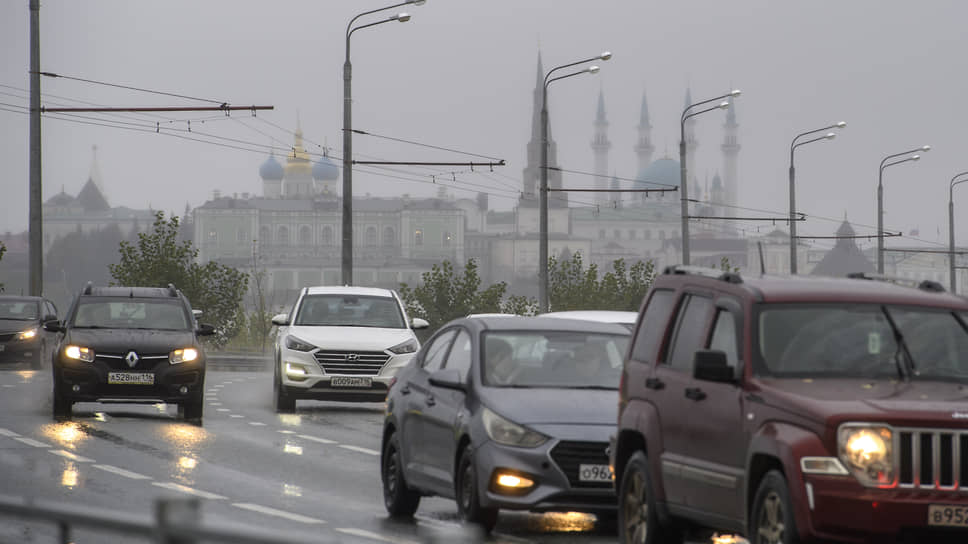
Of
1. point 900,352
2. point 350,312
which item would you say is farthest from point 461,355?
point 350,312

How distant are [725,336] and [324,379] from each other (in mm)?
12986

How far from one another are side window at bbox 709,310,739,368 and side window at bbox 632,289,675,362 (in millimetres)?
553

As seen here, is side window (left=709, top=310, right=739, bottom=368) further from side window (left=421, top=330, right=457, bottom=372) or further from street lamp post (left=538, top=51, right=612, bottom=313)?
street lamp post (left=538, top=51, right=612, bottom=313)

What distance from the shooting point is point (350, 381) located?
69.4ft

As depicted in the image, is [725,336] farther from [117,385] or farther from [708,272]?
[117,385]

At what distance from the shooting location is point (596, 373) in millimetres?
11227

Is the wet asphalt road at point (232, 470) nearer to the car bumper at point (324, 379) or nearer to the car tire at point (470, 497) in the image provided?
the car tire at point (470, 497)

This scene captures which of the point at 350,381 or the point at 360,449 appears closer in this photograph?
the point at 360,449

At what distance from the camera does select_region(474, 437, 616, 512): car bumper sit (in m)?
10.0

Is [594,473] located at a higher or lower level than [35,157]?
lower

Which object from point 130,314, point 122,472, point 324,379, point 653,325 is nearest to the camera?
point 653,325

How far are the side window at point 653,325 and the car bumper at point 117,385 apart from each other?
10.7m

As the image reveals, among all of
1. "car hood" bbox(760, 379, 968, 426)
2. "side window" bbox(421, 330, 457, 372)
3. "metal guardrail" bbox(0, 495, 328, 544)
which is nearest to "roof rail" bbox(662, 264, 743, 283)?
"car hood" bbox(760, 379, 968, 426)

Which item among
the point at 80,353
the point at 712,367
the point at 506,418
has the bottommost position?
the point at 80,353
